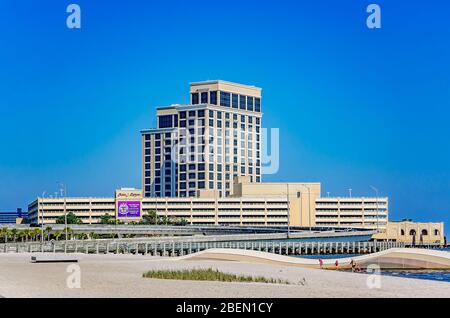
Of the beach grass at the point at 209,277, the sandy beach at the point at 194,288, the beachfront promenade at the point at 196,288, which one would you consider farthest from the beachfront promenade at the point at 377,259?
the beach grass at the point at 209,277

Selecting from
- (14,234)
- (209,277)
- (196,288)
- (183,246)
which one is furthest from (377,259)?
(14,234)

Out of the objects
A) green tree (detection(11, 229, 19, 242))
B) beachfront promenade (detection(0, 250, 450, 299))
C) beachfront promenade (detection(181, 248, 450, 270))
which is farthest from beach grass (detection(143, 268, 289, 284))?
green tree (detection(11, 229, 19, 242))

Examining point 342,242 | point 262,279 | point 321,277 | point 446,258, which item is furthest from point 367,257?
point 342,242

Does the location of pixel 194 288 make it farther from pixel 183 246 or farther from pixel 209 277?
pixel 183 246

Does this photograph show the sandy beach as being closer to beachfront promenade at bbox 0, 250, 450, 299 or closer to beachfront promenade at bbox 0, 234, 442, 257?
beachfront promenade at bbox 0, 250, 450, 299

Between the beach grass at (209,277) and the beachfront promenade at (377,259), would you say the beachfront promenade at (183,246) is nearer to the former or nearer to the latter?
the beachfront promenade at (377,259)

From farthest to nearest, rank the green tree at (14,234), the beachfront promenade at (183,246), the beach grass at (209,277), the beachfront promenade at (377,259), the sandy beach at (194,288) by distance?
the green tree at (14,234), the beachfront promenade at (183,246), the beachfront promenade at (377,259), the beach grass at (209,277), the sandy beach at (194,288)

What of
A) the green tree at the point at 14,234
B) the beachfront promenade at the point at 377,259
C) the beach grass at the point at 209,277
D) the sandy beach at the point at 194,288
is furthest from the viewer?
the green tree at the point at 14,234

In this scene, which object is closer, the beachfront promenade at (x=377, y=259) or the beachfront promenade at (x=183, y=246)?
the beachfront promenade at (x=377, y=259)

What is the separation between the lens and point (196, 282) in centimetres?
4766
